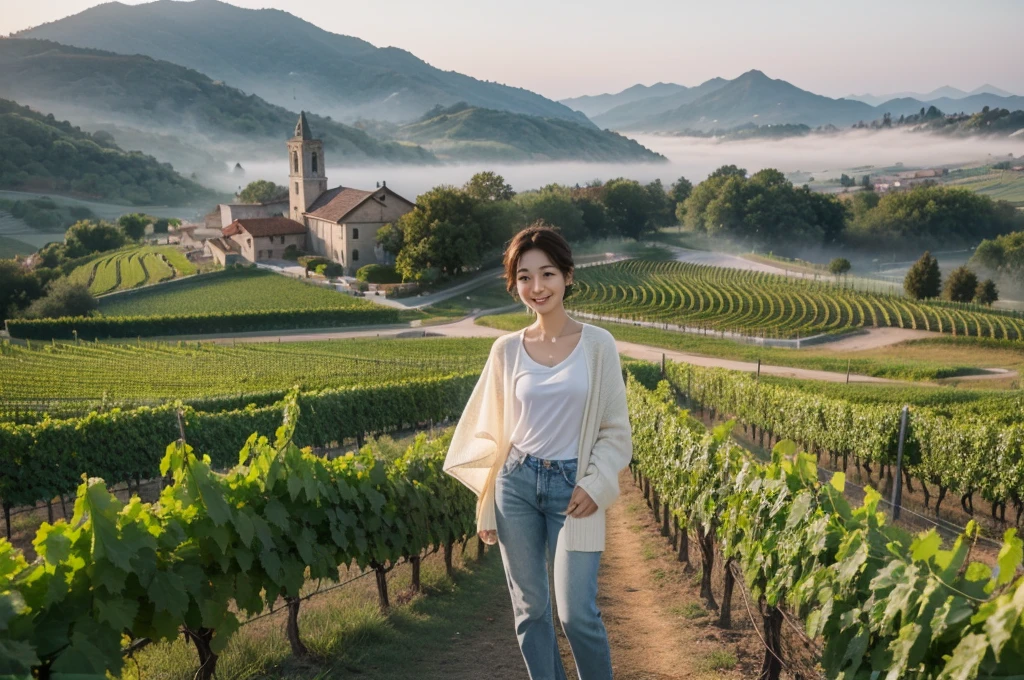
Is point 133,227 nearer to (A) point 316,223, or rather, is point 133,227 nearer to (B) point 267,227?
(B) point 267,227

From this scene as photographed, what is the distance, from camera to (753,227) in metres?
110

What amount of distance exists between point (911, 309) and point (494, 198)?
127 feet

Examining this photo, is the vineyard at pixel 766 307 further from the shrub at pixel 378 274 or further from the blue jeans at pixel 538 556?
the blue jeans at pixel 538 556

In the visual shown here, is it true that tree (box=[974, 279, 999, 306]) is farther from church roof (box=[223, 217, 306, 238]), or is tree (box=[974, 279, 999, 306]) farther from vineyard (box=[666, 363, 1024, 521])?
church roof (box=[223, 217, 306, 238])

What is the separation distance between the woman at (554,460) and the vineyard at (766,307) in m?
45.1

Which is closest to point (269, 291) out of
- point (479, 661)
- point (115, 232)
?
point (115, 232)

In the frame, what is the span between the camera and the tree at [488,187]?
7419cm

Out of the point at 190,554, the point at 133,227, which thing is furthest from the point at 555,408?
the point at 133,227

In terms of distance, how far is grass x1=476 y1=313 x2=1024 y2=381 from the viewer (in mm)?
34719

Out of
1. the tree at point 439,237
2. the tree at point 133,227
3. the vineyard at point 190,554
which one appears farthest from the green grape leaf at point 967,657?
the tree at point 133,227

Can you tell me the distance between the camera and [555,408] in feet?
12.7

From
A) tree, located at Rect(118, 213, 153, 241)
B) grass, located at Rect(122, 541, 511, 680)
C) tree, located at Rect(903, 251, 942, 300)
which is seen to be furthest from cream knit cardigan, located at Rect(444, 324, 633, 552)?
tree, located at Rect(118, 213, 153, 241)

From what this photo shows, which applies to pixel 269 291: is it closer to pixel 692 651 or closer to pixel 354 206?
pixel 354 206

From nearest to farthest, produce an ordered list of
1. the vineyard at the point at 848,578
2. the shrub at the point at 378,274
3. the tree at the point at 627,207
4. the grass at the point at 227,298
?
1. the vineyard at the point at 848,578
2. the grass at the point at 227,298
3. the shrub at the point at 378,274
4. the tree at the point at 627,207
